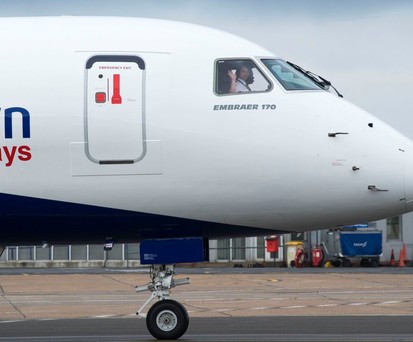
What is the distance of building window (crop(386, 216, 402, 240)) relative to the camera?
56812 mm

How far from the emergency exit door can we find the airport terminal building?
40.4 m

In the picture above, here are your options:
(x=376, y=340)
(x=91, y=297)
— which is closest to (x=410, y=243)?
(x=91, y=297)

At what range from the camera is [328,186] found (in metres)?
16.0

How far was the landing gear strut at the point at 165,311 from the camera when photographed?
17.3 meters

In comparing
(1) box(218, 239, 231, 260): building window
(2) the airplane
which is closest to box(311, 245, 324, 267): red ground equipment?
(1) box(218, 239, 231, 260): building window

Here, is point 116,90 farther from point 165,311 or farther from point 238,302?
point 238,302

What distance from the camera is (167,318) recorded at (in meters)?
17.3

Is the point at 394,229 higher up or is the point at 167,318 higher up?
the point at 394,229

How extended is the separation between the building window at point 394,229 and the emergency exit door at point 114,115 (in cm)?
4201

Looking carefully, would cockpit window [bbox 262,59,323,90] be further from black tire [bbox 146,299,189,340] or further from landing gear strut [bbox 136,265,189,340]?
black tire [bbox 146,299,189,340]

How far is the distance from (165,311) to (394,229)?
41.1 metres

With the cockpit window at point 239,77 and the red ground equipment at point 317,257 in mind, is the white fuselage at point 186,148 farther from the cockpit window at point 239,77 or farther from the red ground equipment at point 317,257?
the red ground equipment at point 317,257

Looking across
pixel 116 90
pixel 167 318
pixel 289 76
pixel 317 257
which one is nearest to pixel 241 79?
pixel 289 76

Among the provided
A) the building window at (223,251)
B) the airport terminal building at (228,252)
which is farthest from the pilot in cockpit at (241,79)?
the building window at (223,251)
